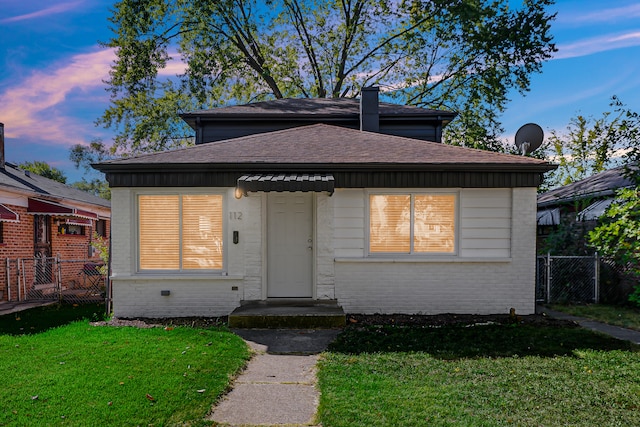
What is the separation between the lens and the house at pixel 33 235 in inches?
432

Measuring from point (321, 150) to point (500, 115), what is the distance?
17099mm

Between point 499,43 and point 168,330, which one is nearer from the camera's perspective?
point 168,330

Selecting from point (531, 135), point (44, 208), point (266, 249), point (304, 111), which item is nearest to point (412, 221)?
point (266, 249)

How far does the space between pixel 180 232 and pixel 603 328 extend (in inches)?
324

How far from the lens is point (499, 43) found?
67.8 ft

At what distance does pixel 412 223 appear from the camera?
26.3 feet

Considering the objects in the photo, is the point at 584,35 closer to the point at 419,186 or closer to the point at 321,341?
the point at 419,186

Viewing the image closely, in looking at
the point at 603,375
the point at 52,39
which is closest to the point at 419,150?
the point at 603,375

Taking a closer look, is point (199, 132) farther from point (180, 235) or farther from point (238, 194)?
point (238, 194)

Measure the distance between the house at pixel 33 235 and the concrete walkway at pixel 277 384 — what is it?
7435 mm

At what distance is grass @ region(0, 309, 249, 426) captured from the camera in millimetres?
3611

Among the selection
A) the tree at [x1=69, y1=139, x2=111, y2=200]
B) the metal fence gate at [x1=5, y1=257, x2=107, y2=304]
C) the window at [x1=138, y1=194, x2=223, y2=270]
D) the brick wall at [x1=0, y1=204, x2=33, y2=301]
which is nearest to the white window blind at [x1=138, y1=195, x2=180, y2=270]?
the window at [x1=138, y1=194, x2=223, y2=270]

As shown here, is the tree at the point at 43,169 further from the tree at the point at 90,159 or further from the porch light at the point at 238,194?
the porch light at the point at 238,194

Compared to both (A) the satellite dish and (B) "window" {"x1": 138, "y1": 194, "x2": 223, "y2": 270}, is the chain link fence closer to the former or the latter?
(A) the satellite dish
